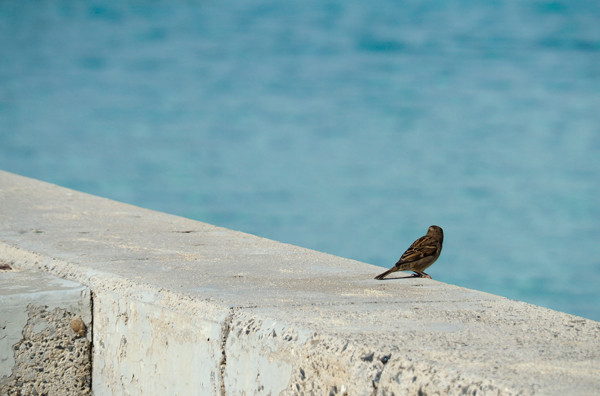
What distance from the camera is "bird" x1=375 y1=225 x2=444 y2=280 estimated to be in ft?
9.06

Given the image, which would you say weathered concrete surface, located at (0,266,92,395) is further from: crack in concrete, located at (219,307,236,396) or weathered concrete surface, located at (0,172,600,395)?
crack in concrete, located at (219,307,236,396)

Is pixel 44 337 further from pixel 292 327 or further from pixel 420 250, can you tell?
pixel 420 250

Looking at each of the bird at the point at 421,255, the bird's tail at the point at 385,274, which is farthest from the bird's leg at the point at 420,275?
the bird's tail at the point at 385,274

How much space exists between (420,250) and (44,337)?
4.53ft

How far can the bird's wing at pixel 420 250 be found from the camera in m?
2.81

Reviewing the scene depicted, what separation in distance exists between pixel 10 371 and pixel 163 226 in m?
1.51

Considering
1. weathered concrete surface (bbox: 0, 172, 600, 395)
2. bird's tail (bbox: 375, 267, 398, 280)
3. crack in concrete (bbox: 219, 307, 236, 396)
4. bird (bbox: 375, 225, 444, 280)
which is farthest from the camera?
bird (bbox: 375, 225, 444, 280)

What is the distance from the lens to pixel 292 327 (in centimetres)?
188

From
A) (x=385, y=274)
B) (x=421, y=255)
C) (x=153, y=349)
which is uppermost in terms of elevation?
(x=421, y=255)

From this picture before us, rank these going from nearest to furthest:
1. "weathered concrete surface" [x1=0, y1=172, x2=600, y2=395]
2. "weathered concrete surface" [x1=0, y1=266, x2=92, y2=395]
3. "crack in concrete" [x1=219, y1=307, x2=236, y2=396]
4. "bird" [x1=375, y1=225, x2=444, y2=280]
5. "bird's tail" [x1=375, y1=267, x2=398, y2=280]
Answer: "weathered concrete surface" [x1=0, y1=172, x2=600, y2=395] < "crack in concrete" [x1=219, y1=307, x2=236, y2=396] < "weathered concrete surface" [x1=0, y1=266, x2=92, y2=395] < "bird's tail" [x1=375, y1=267, x2=398, y2=280] < "bird" [x1=375, y1=225, x2=444, y2=280]

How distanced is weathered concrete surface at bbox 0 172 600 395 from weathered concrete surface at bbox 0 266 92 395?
5 centimetres

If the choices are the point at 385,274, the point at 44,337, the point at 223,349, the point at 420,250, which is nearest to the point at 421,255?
the point at 420,250

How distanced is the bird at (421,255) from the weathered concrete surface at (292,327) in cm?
11

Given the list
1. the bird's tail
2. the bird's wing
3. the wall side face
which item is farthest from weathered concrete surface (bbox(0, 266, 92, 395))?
the bird's wing
